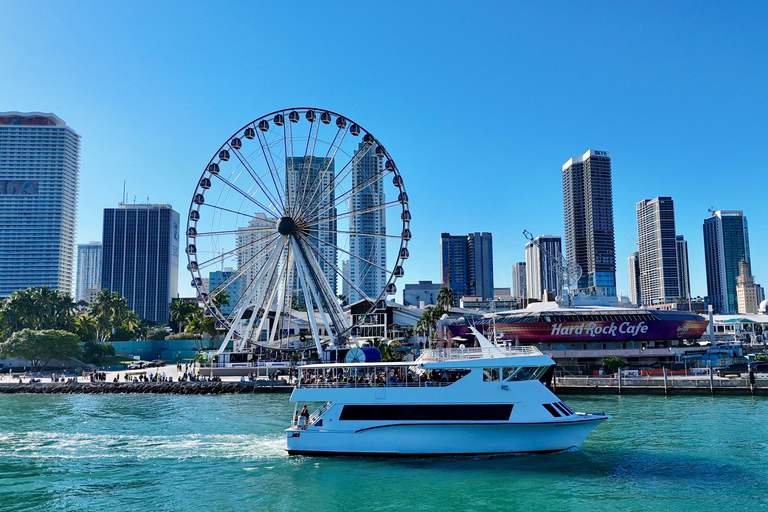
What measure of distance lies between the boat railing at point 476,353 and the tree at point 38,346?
6269 centimetres

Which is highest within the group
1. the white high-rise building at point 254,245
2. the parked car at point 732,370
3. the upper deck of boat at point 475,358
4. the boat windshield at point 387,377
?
the white high-rise building at point 254,245

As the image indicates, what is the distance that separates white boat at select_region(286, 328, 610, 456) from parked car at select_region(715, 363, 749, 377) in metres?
35.7

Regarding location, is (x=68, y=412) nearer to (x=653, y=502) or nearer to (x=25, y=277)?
(x=653, y=502)

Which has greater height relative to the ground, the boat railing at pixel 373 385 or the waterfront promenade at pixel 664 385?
the boat railing at pixel 373 385

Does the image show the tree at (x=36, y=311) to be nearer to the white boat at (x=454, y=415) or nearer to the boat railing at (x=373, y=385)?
the boat railing at (x=373, y=385)

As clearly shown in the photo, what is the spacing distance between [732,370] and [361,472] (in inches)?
1822

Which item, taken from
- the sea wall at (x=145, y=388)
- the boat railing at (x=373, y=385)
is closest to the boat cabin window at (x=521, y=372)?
the boat railing at (x=373, y=385)

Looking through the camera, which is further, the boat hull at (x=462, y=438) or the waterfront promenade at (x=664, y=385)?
the waterfront promenade at (x=664, y=385)

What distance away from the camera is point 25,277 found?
19500 cm

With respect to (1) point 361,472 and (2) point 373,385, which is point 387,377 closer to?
(2) point 373,385

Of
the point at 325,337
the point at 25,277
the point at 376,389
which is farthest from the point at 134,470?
the point at 25,277

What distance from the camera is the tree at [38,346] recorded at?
74.4 metres

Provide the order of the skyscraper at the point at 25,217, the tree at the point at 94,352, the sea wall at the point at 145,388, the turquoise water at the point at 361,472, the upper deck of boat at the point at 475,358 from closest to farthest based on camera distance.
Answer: the turquoise water at the point at 361,472 → the upper deck of boat at the point at 475,358 → the sea wall at the point at 145,388 → the tree at the point at 94,352 → the skyscraper at the point at 25,217

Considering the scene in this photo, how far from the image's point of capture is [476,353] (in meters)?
28.5
